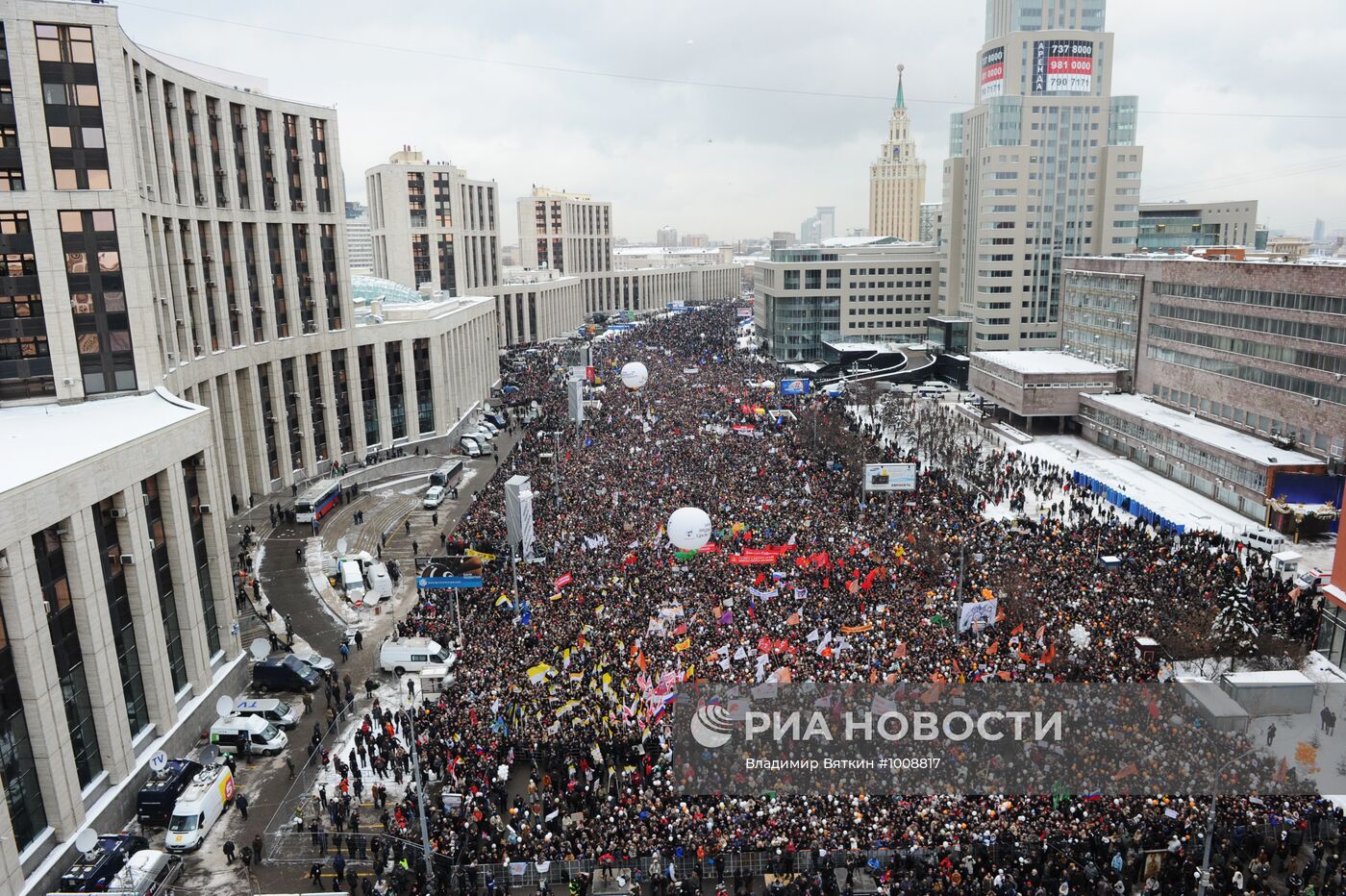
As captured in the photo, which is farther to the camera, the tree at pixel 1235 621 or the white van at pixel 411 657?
the white van at pixel 411 657

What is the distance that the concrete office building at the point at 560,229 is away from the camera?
543ft

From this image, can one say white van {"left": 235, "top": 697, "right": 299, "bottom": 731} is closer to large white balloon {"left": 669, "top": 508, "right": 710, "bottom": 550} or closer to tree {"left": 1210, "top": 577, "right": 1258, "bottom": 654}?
large white balloon {"left": 669, "top": 508, "right": 710, "bottom": 550}

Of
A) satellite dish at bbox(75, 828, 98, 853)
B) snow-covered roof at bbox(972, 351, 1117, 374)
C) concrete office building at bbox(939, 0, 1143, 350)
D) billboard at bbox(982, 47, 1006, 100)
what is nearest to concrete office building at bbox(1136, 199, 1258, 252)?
concrete office building at bbox(939, 0, 1143, 350)

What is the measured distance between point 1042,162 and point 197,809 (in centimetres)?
9127

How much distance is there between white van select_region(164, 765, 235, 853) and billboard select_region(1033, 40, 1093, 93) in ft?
301

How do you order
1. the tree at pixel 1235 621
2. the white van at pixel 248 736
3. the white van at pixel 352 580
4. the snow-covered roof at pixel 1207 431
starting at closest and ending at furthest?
the white van at pixel 248 736 < the tree at pixel 1235 621 < the white van at pixel 352 580 < the snow-covered roof at pixel 1207 431

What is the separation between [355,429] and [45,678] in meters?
40.5

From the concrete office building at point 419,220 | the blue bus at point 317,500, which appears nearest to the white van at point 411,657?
the blue bus at point 317,500

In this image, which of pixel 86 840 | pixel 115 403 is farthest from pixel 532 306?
pixel 86 840

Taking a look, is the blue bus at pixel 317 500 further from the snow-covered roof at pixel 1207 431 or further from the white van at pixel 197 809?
the snow-covered roof at pixel 1207 431

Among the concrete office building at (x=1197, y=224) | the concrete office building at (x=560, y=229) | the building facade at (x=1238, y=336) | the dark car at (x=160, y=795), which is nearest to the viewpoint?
the dark car at (x=160, y=795)

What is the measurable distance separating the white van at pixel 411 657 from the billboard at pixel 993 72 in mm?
81844

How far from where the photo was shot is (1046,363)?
70.0 m

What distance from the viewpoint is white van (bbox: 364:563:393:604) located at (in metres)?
38.5
